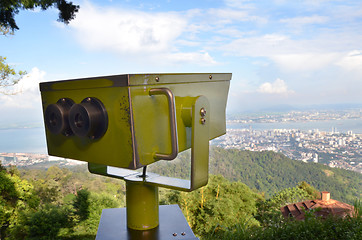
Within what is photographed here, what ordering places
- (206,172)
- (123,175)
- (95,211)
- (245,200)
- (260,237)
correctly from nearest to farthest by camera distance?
(206,172) < (123,175) < (260,237) < (95,211) < (245,200)

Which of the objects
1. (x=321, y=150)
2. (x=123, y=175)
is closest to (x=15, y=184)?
(x=123, y=175)

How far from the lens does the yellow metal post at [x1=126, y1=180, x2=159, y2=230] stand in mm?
1561

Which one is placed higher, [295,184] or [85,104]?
[85,104]

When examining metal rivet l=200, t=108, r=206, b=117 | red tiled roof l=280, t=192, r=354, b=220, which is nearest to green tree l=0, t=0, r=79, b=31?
metal rivet l=200, t=108, r=206, b=117

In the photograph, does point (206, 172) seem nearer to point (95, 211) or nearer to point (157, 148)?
point (157, 148)

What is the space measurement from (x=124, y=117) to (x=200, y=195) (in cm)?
501

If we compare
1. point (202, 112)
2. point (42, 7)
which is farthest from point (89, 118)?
point (42, 7)

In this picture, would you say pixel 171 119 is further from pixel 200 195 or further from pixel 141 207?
pixel 200 195

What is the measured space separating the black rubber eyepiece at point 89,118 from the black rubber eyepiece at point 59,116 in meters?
0.07

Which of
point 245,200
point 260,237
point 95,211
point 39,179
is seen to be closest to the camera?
point 260,237

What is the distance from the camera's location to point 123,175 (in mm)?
1649

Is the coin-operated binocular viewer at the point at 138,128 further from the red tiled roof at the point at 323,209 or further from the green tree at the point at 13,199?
the green tree at the point at 13,199

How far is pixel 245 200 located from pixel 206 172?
533 centimetres

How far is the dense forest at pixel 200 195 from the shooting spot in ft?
18.4
